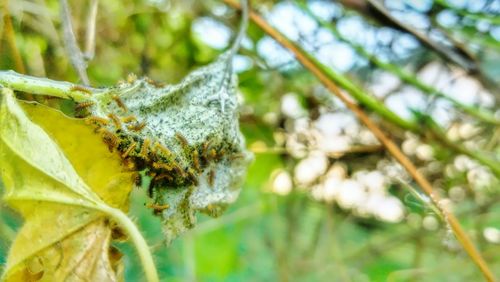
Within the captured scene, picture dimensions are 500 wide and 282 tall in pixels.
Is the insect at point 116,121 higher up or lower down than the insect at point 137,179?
higher up

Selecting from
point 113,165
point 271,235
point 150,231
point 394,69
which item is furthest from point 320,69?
point 271,235

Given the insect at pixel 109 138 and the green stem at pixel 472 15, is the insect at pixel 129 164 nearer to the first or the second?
the insect at pixel 109 138

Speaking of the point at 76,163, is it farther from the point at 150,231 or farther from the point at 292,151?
the point at 292,151

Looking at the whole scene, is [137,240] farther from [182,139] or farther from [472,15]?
[472,15]

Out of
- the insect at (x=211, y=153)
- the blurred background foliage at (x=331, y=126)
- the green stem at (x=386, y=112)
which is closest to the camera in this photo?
the insect at (x=211, y=153)

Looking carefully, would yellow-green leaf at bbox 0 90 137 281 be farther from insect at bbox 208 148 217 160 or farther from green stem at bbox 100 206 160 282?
insect at bbox 208 148 217 160

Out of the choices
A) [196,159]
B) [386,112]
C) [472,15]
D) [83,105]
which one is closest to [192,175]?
[196,159]

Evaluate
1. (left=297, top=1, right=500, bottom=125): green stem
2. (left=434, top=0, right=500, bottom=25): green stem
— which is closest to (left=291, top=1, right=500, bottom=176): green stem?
(left=297, top=1, right=500, bottom=125): green stem

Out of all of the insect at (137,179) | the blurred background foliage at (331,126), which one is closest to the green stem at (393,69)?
the blurred background foliage at (331,126)
